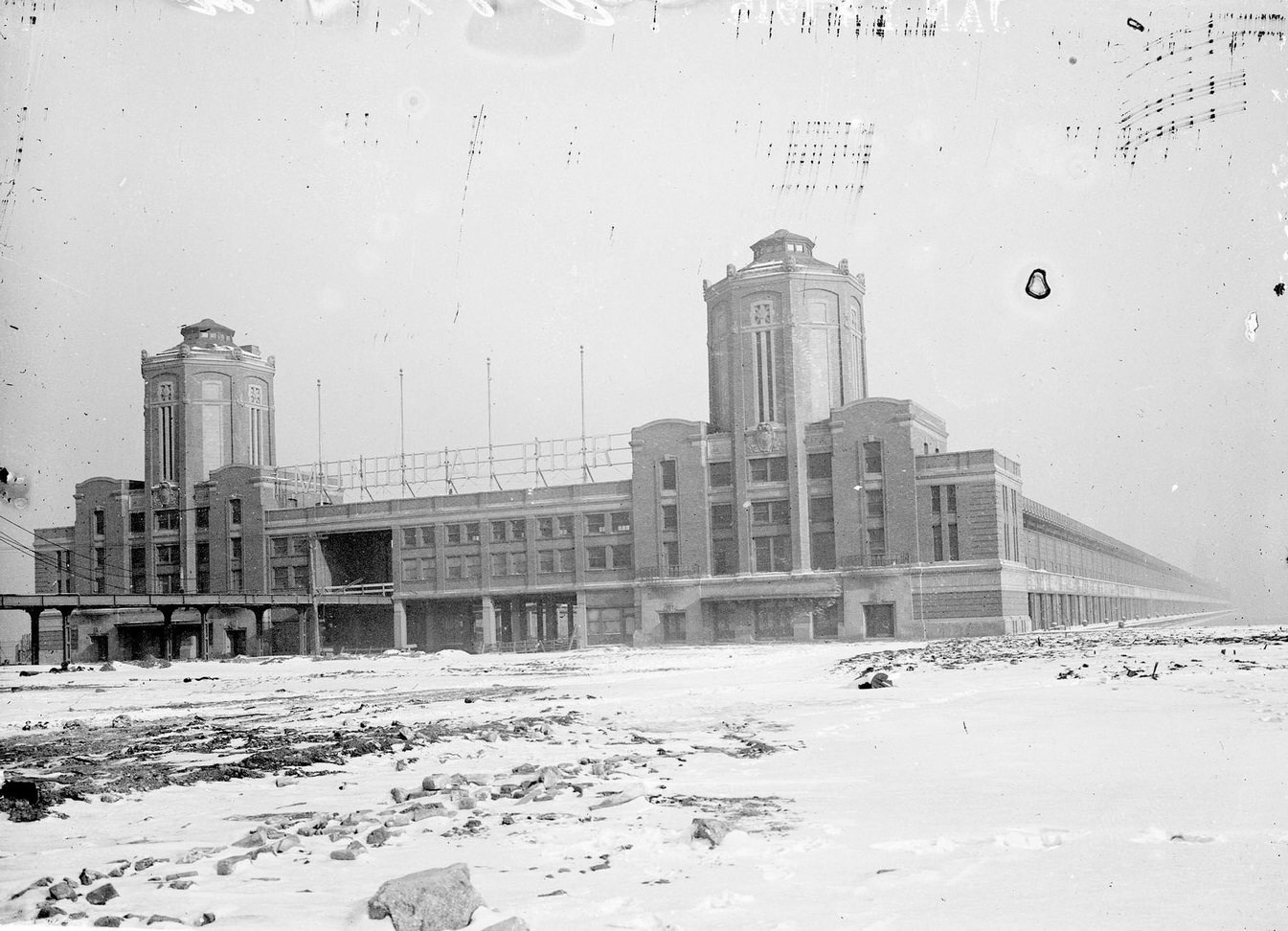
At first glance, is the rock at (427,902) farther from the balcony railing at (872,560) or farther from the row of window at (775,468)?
the row of window at (775,468)

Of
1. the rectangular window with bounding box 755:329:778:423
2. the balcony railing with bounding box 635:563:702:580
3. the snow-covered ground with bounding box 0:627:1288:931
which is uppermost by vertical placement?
the rectangular window with bounding box 755:329:778:423

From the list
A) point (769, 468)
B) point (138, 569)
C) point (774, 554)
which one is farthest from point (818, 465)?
point (138, 569)

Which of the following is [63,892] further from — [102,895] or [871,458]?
[871,458]

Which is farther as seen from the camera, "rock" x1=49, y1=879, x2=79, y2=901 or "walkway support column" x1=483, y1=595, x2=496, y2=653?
"walkway support column" x1=483, y1=595, x2=496, y2=653

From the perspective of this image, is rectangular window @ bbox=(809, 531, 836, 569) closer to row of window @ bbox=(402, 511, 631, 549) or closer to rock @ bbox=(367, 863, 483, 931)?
row of window @ bbox=(402, 511, 631, 549)

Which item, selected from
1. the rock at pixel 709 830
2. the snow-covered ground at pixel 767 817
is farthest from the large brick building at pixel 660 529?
the rock at pixel 709 830

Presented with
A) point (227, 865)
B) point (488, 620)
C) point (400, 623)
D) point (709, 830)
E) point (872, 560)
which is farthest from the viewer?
point (400, 623)

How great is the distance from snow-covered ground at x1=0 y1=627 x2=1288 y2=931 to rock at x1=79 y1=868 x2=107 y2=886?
0.05 m

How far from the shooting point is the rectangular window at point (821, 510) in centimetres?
6369

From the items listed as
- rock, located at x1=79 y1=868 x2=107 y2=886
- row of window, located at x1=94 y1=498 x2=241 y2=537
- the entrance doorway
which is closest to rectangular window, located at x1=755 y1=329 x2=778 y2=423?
the entrance doorway

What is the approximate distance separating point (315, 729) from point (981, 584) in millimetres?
46481

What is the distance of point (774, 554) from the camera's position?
64.4 m

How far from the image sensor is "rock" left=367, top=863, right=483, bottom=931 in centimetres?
654

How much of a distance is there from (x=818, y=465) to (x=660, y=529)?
33.1 ft
